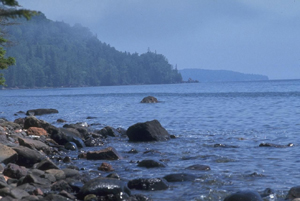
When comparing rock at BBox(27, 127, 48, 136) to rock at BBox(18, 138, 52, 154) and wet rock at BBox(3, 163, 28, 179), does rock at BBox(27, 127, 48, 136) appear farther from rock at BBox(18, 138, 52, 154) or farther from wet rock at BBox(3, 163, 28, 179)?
wet rock at BBox(3, 163, 28, 179)

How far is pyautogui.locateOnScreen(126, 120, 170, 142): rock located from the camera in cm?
2380

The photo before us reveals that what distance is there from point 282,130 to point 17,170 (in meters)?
19.3

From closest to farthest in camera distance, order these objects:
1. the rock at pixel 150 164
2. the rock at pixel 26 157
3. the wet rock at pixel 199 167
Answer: the wet rock at pixel 199 167
the rock at pixel 26 157
the rock at pixel 150 164

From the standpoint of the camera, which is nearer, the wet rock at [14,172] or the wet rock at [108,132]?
the wet rock at [14,172]

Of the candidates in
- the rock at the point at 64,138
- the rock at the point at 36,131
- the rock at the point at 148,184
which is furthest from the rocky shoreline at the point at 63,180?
the rock at the point at 36,131

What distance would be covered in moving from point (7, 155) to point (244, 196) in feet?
26.3

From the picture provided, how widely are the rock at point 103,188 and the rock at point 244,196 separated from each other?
267cm

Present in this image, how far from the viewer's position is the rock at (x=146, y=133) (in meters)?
23.8

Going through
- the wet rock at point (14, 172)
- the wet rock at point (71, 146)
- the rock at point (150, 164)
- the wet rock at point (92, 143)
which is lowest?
the wet rock at point (92, 143)

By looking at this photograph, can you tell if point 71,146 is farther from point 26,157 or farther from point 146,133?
point 26,157

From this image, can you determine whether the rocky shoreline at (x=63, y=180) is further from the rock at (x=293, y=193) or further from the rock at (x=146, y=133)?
the rock at (x=146, y=133)

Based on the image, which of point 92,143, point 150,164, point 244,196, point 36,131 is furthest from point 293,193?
point 36,131

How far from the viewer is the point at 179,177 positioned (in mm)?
13711

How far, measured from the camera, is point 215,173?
14.7 metres
